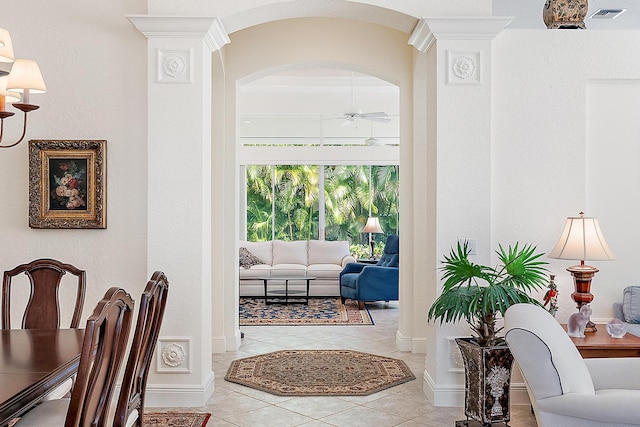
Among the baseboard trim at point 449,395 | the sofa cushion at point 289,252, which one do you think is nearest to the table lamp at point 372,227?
the sofa cushion at point 289,252

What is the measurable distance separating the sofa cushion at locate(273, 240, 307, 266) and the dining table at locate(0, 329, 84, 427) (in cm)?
715

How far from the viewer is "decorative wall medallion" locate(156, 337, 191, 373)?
4.20 m

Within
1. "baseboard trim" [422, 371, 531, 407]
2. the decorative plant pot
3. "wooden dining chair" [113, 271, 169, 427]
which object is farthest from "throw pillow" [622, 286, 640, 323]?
"wooden dining chair" [113, 271, 169, 427]

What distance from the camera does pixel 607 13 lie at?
6.37 meters

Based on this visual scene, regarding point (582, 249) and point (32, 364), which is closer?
point (32, 364)

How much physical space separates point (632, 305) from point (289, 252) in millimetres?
6687

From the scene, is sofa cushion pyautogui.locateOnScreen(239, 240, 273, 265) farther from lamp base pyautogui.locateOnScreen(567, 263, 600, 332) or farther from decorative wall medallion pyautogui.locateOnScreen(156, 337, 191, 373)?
lamp base pyautogui.locateOnScreen(567, 263, 600, 332)

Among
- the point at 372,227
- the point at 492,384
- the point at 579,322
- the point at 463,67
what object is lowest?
the point at 492,384

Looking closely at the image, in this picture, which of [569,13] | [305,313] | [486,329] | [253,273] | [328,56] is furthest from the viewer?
[253,273]

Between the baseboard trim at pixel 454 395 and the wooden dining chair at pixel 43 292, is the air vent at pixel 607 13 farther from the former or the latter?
the wooden dining chair at pixel 43 292

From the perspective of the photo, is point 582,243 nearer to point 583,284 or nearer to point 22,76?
point 583,284

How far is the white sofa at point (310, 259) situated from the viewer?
966cm

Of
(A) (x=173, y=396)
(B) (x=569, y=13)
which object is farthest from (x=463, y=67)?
(A) (x=173, y=396)

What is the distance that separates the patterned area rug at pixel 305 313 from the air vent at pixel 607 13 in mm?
4183
